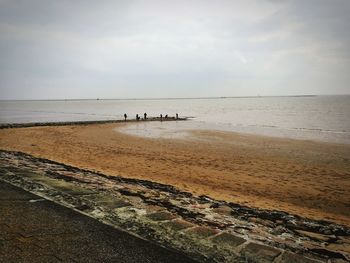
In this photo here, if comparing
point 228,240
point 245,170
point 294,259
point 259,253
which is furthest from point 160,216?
point 245,170

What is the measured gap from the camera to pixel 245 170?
45.1ft

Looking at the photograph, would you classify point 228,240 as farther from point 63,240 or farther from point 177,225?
point 63,240

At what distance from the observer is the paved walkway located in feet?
9.57

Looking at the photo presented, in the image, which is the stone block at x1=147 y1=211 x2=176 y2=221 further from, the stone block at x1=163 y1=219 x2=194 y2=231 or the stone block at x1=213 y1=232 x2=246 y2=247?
the stone block at x1=213 y1=232 x2=246 y2=247

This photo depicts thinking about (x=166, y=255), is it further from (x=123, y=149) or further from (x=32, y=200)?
(x=123, y=149)

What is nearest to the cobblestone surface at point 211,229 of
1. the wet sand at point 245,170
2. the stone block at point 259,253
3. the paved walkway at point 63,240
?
the stone block at point 259,253

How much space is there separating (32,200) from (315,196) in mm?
8907

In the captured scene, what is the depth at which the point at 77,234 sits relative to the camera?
3406 mm

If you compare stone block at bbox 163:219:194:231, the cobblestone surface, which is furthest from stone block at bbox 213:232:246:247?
stone block at bbox 163:219:194:231

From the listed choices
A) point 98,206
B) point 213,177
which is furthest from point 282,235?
point 213,177

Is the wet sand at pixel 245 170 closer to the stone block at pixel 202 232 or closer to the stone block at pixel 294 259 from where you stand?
the stone block at pixel 202 232

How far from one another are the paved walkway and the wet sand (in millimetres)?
5755

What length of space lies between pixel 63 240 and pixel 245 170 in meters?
11.5

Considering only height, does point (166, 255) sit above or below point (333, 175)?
above
